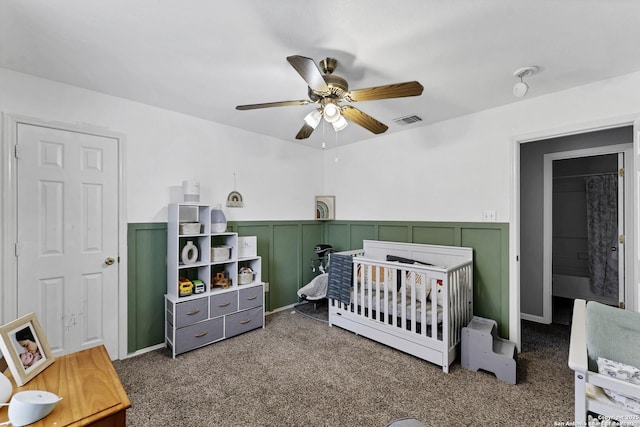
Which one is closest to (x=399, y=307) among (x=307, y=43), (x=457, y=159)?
(x=457, y=159)

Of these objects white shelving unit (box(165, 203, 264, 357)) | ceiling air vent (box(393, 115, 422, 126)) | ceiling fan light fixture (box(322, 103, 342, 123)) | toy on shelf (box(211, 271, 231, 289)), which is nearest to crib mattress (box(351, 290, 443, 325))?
white shelving unit (box(165, 203, 264, 357))

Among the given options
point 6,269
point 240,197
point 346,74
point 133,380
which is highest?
point 346,74

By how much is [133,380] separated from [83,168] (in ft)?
5.79

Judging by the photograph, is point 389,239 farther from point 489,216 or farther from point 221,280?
point 221,280

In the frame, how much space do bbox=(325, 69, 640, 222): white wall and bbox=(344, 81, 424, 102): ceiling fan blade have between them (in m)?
0.83

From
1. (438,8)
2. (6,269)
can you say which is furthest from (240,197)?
(438,8)

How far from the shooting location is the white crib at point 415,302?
2.40m

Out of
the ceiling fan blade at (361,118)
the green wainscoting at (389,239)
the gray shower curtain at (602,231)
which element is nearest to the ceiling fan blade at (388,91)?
the ceiling fan blade at (361,118)

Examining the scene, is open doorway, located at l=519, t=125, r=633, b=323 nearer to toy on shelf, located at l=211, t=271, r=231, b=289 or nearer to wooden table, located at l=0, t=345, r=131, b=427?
toy on shelf, located at l=211, t=271, r=231, b=289

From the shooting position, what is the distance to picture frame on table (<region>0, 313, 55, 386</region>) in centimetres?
106

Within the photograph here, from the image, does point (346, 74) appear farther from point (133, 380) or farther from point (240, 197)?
point (133, 380)

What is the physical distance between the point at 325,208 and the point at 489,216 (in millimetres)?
2166

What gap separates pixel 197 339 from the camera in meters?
2.71

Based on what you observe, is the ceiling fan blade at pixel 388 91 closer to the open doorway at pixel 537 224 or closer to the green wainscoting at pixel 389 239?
the green wainscoting at pixel 389 239
